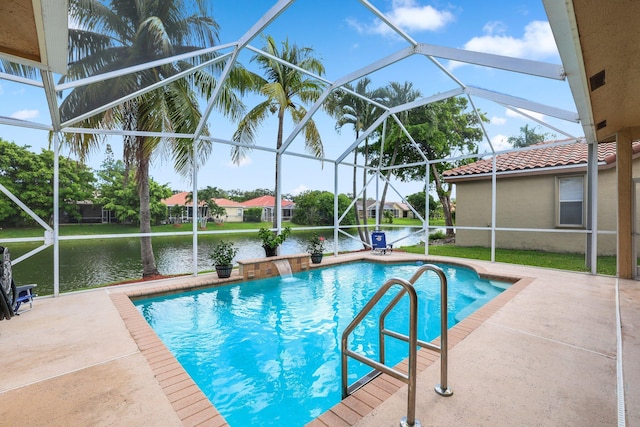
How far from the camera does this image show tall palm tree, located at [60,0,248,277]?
4.70m

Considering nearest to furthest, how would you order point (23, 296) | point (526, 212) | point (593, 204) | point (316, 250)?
point (23, 296) → point (593, 204) → point (316, 250) → point (526, 212)

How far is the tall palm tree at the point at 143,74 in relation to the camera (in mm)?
4697

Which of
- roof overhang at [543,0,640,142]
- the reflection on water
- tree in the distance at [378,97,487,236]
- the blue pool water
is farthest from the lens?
tree in the distance at [378,97,487,236]

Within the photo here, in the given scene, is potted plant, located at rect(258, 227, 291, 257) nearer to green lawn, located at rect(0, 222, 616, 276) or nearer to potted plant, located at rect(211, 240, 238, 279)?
green lawn, located at rect(0, 222, 616, 276)

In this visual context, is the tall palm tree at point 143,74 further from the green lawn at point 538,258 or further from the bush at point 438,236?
the bush at point 438,236

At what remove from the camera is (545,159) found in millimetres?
10883

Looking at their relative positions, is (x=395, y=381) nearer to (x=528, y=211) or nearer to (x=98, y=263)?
(x=528, y=211)

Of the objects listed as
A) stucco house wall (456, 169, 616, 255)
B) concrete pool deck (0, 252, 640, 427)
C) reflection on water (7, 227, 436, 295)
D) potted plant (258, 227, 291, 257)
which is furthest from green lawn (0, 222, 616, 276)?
concrete pool deck (0, 252, 640, 427)

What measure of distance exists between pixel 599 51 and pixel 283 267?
7.17m

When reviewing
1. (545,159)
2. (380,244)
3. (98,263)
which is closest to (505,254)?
(545,159)

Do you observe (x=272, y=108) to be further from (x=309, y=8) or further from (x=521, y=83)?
(x=521, y=83)

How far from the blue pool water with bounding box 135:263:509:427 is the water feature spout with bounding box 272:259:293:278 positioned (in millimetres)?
244

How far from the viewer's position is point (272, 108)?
10109 mm

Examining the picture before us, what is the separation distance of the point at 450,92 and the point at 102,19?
7599 mm
